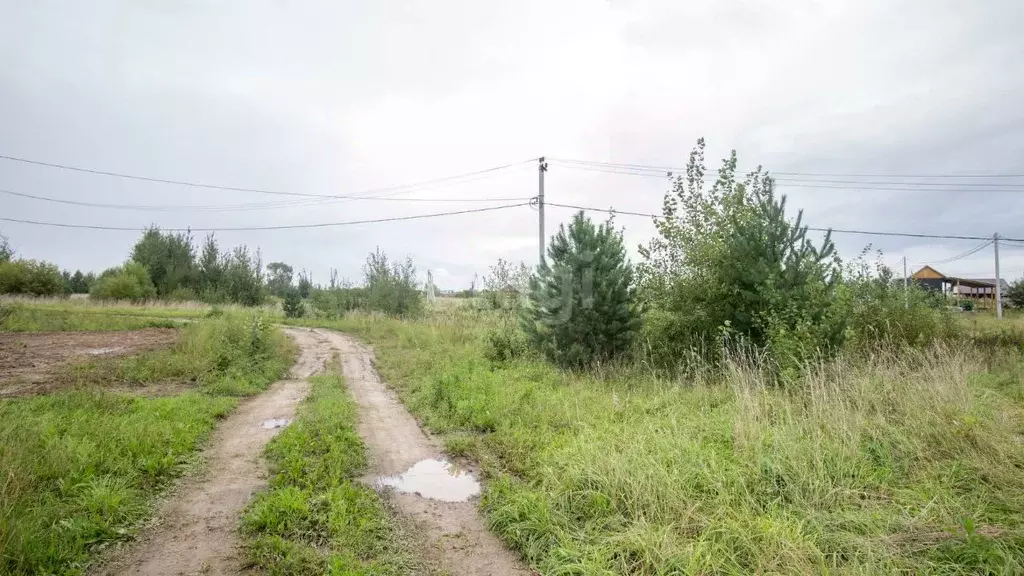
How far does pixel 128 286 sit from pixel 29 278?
6.35 meters

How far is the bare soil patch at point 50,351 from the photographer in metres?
7.71

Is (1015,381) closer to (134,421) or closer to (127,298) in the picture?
(134,421)

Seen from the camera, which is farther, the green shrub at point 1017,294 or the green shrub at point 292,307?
the green shrub at point 1017,294

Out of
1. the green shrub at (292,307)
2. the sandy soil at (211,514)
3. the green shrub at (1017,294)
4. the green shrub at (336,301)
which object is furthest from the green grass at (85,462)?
the green shrub at (1017,294)

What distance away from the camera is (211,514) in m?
3.81

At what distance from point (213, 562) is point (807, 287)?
380 inches

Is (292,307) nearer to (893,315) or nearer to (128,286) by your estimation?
(128,286)

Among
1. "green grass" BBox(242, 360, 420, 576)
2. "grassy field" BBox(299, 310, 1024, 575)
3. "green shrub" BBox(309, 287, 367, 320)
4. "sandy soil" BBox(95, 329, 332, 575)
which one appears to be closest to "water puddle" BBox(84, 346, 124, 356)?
"sandy soil" BBox(95, 329, 332, 575)

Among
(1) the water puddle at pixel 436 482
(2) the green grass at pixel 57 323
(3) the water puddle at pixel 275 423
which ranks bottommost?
(1) the water puddle at pixel 436 482

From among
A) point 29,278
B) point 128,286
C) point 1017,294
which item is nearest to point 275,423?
point 128,286

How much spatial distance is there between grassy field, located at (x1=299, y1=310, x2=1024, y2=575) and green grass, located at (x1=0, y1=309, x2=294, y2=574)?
10.0ft

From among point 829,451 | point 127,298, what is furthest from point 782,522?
point 127,298

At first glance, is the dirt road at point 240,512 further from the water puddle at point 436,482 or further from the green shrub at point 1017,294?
the green shrub at point 1017,294

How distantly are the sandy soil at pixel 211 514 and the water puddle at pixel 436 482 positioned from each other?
4.40ft
